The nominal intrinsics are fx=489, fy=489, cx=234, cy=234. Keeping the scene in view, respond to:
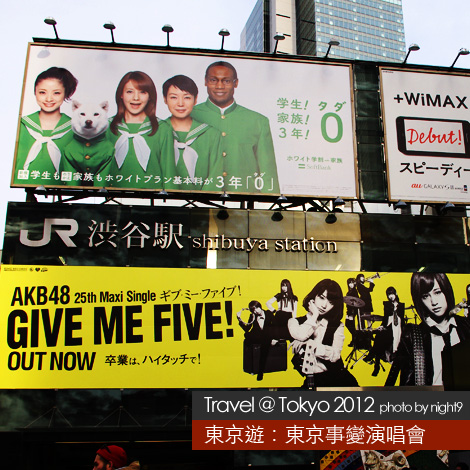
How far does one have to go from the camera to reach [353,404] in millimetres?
13852

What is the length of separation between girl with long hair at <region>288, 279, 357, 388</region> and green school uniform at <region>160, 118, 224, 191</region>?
181 inches

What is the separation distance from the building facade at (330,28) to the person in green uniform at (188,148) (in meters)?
64.0

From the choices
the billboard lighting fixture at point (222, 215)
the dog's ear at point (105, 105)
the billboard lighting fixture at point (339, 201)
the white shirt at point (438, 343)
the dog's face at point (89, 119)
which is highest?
the dog's ear at point (105, 105)

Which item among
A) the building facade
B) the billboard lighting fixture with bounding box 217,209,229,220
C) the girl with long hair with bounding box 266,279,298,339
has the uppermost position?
the building facade

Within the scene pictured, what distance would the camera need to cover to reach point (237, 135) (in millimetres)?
16172

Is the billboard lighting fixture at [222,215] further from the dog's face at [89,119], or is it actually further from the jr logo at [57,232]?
the dog's face at [89,119]

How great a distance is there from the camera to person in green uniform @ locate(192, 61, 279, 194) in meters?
15.8

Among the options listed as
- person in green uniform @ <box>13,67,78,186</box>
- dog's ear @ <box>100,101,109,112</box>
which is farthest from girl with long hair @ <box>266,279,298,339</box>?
dog's ear @ <box>100,101,109,112</box>

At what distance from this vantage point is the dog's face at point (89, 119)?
1570cm

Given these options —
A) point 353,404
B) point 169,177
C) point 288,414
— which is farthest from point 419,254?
point 169,177

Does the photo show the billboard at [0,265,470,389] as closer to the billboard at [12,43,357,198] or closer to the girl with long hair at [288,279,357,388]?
the girl with long hair at [288,279,357,388]

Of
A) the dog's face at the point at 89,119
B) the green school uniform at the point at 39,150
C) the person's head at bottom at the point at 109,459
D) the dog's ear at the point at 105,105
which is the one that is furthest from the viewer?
the dog's ear at the point at 105,105

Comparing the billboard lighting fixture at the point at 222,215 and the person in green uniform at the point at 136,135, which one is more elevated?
the person in green uniform at the point at 136,135

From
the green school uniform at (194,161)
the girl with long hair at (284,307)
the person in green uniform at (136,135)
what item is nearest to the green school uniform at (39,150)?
the person in green uniform at (136,135)
